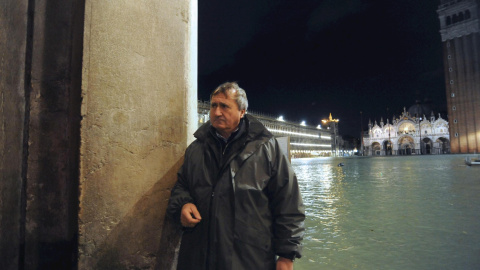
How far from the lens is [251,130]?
183cm

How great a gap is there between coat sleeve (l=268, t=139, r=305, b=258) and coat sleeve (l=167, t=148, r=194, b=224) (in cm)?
59

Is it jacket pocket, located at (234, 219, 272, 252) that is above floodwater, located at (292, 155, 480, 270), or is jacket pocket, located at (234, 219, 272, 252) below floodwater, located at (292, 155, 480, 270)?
above

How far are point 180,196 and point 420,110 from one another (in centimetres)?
10849

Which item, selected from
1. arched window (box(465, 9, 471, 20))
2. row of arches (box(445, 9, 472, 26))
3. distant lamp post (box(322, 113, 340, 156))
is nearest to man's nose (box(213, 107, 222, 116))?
row of arches (box(445, 9, 472, 26))

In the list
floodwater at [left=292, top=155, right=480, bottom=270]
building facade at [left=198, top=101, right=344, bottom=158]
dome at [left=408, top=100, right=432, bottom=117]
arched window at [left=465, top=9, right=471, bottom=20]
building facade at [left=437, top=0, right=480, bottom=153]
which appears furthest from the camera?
dome at [left=408, top=100, right=432, bottom=117]

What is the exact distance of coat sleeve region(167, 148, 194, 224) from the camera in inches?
69.4

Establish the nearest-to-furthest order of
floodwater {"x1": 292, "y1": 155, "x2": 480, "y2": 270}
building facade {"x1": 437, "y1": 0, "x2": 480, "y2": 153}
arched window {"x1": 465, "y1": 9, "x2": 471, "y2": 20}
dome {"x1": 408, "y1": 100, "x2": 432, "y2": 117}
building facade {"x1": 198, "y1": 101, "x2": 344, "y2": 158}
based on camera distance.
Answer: floodwater {"x1": 292, "y1": 155, "x2": 480, "y2": 270}, building facade {"x1": 437, "y1": 0, "x2": 480, "y2": 153}, arched window {"x1": 465, "y1": 9, "x2": 471, "y2": 20}, building facade {"x1": 198, "y1": 101, "x2": 344, "y2": 158}, dome {"x1": 408, "y1": 100, "x2": 432, "y2": 117}

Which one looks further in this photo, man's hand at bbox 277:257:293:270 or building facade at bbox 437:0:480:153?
building facade at bbox 437:0:480:153

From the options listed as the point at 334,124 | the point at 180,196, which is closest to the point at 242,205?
the point at 180,196

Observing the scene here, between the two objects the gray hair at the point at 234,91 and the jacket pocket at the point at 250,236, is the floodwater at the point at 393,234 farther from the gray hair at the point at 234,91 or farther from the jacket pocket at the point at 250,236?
the gray hair at the point at 234,91

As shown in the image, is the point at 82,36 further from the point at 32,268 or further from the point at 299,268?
the point at 299,268

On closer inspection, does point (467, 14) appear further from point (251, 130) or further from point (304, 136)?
point (251, 130)

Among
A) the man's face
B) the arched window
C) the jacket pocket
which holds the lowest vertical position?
the jacket pocket

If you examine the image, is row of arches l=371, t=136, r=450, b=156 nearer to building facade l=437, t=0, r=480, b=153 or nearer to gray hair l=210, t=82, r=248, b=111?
building facade l=437, t=0, r=480, b=153
